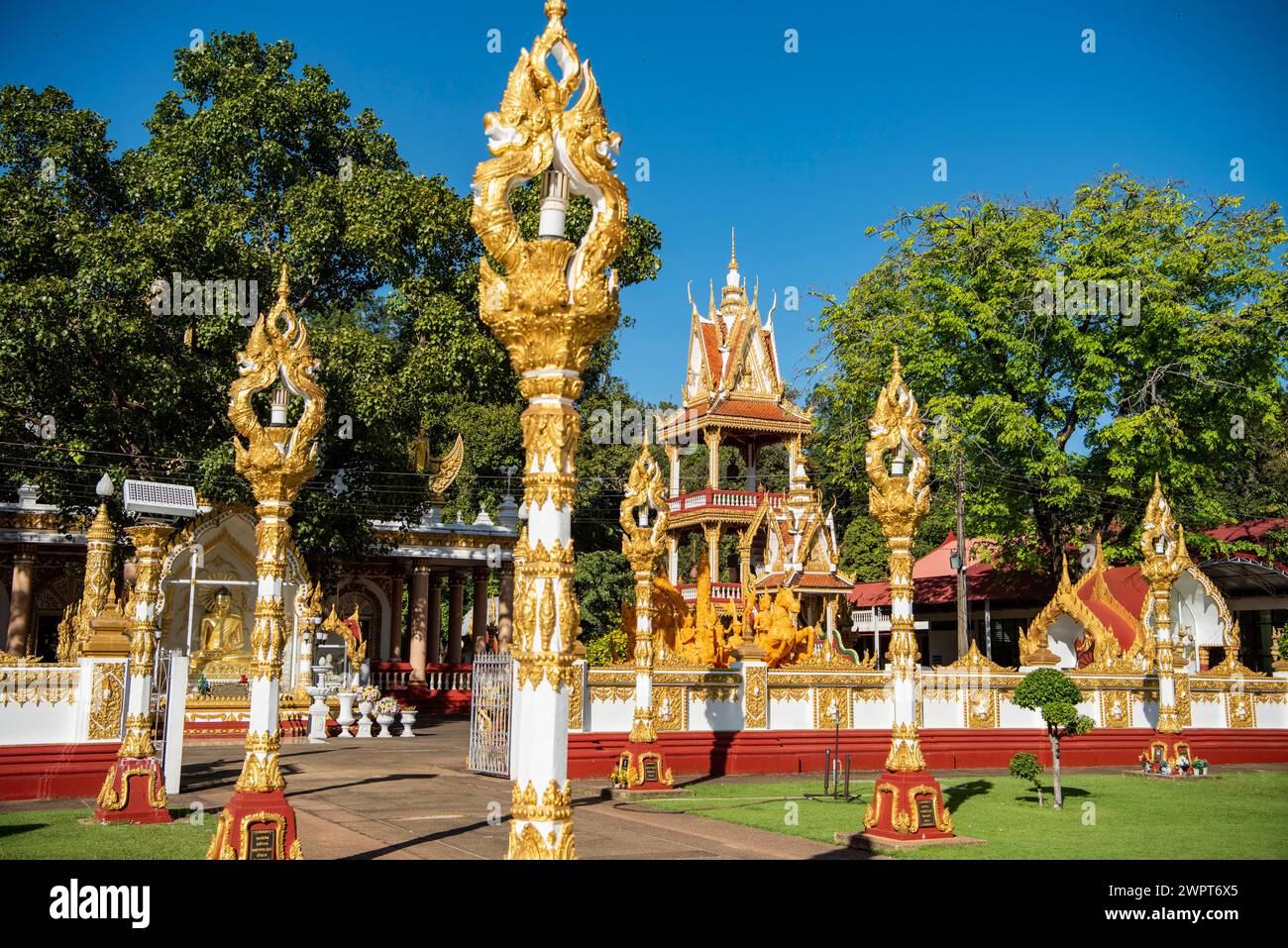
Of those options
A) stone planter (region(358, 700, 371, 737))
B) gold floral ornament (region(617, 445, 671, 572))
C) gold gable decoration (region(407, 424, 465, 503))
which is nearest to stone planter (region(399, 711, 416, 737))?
stone planter (region(358, 700, 371, 737))

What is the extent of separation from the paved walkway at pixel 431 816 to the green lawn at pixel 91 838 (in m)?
1.05

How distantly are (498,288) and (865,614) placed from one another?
3844 centimetres

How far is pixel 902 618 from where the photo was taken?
13.1m

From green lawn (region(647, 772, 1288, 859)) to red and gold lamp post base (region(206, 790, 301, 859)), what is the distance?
19.6 feet

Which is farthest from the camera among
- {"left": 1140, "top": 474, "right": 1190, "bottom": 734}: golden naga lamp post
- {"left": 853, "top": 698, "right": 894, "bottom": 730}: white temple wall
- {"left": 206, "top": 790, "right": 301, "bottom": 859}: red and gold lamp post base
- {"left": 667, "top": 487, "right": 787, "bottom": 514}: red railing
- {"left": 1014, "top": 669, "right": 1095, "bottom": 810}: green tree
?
{"left": 667, "top": 487, "right": 787, "bottom": 514}: red railing

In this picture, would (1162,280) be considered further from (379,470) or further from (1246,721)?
(379,470)

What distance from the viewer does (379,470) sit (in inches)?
1095

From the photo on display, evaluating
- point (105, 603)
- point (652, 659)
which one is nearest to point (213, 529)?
point (105, 603)

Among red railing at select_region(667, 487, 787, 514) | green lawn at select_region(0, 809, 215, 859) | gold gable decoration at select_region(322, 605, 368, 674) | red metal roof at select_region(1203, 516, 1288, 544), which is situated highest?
red railing at select_region(667, 487, 787, 514)

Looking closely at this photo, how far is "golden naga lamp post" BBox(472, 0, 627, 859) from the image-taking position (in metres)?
6.92

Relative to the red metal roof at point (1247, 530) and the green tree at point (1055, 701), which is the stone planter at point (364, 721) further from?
the red metal roof at point (1247, 530)

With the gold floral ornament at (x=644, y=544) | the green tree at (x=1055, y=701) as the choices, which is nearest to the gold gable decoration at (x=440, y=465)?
the gold floral ornament at (x=644, y=544)

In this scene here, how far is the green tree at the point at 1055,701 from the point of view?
1562cm

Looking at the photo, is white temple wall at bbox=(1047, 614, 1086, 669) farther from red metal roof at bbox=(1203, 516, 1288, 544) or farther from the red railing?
the red railing
